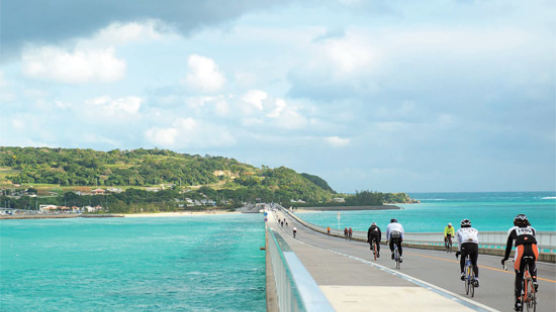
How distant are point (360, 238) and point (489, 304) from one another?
6074 cm

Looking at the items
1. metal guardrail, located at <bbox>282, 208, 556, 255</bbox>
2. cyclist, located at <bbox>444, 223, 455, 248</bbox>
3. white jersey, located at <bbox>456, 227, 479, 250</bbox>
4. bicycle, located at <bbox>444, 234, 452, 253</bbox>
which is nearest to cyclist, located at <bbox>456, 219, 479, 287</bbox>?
white jersey, located at <bbox>456, 227, 479, 250</bbox>

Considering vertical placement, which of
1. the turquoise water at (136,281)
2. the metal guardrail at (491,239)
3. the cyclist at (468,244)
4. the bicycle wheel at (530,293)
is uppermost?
the cyclist at (468,244)

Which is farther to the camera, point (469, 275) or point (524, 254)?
point (469, 275)

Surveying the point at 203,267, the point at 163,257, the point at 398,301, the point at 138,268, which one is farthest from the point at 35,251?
the point at 398,301

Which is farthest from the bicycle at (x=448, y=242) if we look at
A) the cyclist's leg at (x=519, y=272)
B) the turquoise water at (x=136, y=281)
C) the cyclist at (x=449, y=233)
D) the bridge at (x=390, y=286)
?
the cyclist's leg at (x=519, y=272)

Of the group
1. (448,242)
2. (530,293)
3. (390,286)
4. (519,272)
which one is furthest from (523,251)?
(448,242)

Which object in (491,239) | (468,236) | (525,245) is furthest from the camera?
(491,239)

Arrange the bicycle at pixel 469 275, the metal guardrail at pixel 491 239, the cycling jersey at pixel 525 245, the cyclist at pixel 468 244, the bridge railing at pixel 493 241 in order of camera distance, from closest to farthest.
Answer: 1. the cycling jersey at pixel 525 245
2. the bicycle at pixel 469 275
3. the cyclist at pixel 468 244
4. the bridge railing at pixel 493 241
5. the metal guardrail at pixel 491 239

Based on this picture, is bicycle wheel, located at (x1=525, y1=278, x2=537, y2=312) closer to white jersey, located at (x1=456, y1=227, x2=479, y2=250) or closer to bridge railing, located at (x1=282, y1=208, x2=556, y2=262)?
white jersey, located at (x1=456, y1=227, x2=479, y2=250)

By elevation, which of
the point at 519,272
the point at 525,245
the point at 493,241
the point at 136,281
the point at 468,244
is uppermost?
the point at 525,245

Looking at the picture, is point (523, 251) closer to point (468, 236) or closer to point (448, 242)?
point (468, 236)

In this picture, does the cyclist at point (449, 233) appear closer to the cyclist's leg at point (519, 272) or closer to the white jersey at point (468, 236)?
the white jersey at point (468, 236)

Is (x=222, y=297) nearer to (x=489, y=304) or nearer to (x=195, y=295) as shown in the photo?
(x=195, y=295)

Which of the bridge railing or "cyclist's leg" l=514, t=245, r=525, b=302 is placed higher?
"cyclist's leg" l=514, t=245, r=525, b=302
